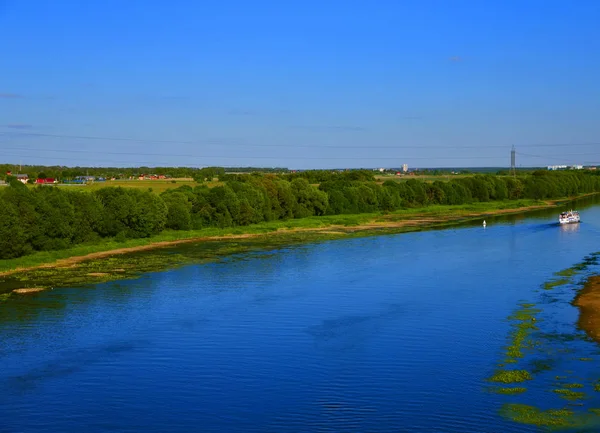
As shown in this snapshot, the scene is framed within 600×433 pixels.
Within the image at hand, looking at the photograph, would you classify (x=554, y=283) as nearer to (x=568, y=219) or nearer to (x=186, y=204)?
(x=186, y=204)

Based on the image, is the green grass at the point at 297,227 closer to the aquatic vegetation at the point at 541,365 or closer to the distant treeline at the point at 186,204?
the distant treeline at the point at 186,204

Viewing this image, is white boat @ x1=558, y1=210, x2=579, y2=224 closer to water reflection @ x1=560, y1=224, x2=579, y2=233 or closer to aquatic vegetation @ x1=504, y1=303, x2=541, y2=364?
water reflection @ x1=560, y1=224, x2=579, y2=233

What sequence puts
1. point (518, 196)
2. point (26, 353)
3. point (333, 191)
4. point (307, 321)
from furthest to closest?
1. point (518, 196)
2. point (333, 191)
3. point (307, 321)
4. point (26, 353)

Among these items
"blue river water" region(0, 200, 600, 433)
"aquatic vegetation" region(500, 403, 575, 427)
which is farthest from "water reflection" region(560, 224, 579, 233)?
"aquatic vegetation" region(500, 403, 575, 427)

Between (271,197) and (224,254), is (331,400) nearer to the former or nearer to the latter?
(224,254)

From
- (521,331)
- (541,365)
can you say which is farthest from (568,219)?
(541,365)

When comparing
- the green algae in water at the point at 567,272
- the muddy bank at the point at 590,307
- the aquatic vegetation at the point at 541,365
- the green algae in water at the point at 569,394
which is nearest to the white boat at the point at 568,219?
the green algae in water at the point at 567,272

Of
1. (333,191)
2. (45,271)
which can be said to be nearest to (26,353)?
(45,271)
